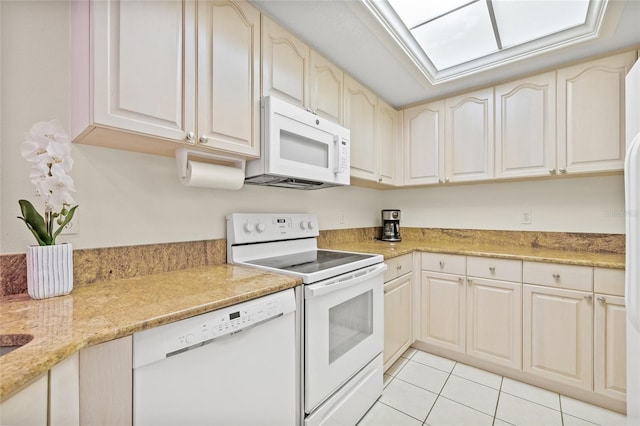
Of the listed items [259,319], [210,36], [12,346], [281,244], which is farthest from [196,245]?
[210,36]

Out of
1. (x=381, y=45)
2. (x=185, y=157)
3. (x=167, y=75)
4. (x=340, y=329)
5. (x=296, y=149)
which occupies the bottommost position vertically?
(x=340, y=329)

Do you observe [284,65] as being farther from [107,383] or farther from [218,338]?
[107,383]

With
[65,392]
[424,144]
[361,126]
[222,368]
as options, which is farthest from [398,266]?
[65,392]

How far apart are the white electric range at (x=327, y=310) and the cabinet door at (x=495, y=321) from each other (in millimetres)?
790

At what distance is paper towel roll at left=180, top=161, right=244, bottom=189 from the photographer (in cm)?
131

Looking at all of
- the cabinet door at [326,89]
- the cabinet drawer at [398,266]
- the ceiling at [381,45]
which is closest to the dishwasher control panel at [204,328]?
the cabinet drawer at [398,266]

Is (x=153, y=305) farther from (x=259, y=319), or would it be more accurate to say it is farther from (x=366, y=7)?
(x=366, y=7)

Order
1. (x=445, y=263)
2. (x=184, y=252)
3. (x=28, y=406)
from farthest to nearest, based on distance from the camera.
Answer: (x=445, y=263) < (x=184, y=252) < (x=28, y=406)

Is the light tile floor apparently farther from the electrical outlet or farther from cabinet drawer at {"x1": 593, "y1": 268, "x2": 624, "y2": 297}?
the electrical outlet

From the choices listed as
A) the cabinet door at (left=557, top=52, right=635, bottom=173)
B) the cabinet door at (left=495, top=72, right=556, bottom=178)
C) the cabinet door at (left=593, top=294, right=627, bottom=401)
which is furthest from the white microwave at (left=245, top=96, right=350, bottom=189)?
the cabinet door at (left=593, top=294, right=627, bottom=401)

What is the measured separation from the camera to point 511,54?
190cm

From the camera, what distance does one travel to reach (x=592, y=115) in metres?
1.90

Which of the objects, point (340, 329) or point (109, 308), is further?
point (340, 329)

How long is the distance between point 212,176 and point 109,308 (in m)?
0.70
